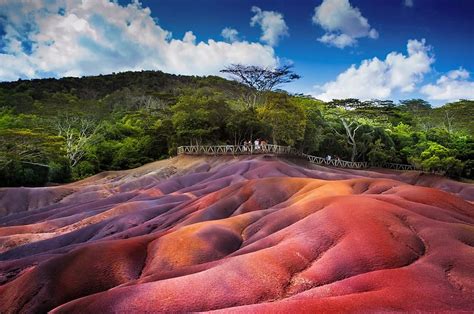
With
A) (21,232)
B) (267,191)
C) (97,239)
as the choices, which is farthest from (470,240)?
(21,232)

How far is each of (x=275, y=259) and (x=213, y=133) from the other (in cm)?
5636

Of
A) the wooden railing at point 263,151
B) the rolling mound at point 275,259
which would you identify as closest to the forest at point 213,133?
the wooden railing at point 263,151

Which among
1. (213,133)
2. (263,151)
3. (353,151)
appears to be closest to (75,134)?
(213,133)

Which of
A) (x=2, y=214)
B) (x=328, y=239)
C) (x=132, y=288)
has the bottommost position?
(x=2, y=214)

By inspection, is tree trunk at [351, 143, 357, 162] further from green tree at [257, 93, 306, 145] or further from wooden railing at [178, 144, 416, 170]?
green tree at [257, 93, 306, 145]

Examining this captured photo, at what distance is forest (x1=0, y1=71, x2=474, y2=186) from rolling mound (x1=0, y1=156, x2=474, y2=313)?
104 ft

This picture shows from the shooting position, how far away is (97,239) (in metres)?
37.5

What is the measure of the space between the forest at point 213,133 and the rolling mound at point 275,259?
31762mm

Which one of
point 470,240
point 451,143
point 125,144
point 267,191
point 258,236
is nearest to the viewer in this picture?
point 470,240

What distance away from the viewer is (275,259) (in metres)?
18.9

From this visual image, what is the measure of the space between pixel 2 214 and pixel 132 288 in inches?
1750

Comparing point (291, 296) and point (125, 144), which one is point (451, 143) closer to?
point (125, 144)

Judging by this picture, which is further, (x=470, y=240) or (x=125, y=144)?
(x=125, y=144)

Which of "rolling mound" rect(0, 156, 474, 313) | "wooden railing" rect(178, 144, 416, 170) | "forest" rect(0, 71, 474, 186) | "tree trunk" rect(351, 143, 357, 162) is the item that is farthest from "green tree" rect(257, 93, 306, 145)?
"rolling mound" rect(0, 156, 474, 313)
